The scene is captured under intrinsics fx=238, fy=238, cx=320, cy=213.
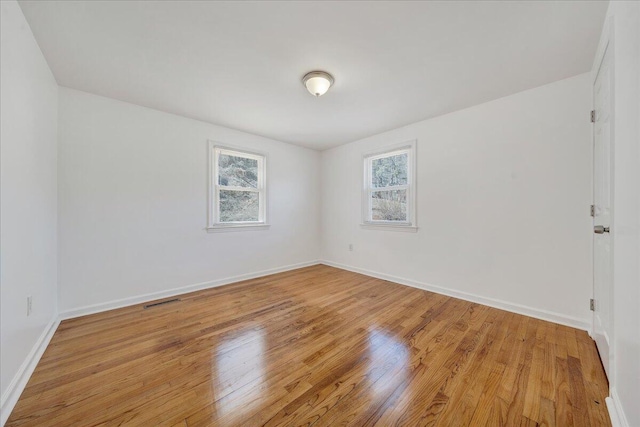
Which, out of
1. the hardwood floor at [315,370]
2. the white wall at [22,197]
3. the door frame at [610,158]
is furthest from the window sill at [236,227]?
the door frame at [610,158]

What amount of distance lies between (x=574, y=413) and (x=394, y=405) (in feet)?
3.10

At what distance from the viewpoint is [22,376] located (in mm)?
1489

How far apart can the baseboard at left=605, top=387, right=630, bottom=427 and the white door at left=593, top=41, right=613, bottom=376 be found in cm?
36

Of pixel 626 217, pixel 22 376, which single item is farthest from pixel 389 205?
pixel 22 376

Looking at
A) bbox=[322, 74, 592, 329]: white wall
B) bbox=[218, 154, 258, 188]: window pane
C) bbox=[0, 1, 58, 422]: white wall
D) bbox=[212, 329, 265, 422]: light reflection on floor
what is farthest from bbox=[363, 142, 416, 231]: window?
bbox=[0, 1, 58, 422]: white wall

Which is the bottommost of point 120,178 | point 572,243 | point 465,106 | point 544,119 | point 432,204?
point 572,243

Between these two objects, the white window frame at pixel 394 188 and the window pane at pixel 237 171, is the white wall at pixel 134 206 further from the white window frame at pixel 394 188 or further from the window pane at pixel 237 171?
the white window frame at pixel 394 188

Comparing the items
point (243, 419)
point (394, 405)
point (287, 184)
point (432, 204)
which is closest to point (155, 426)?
point (243, 419)

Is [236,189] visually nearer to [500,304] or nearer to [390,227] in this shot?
[390,227]

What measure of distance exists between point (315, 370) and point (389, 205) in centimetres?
277

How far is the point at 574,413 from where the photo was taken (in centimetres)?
127

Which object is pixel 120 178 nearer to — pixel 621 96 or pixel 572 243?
pixel 621 96

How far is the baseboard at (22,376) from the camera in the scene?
126cm

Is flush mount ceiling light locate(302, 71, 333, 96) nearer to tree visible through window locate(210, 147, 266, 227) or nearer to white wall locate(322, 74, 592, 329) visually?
white wall locate(322, 74, 592, 329)
